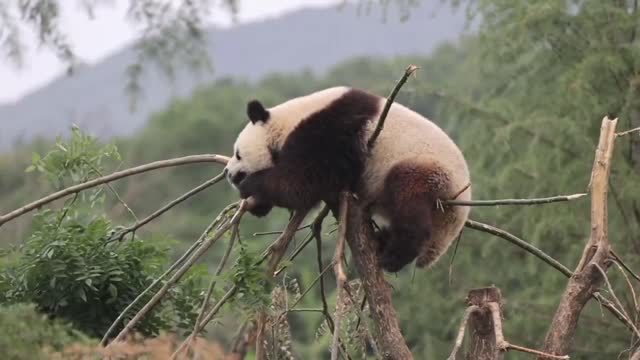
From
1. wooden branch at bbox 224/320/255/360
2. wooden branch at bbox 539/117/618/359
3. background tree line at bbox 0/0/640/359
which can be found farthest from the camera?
background tree line at bbox 0/0/640/359

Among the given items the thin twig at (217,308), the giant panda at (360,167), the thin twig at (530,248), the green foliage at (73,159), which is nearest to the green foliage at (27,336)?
the thin twig at (217,308)

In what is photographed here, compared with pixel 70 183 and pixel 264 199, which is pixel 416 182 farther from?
pixel 70 183

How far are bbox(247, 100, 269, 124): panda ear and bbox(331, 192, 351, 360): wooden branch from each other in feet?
3.20

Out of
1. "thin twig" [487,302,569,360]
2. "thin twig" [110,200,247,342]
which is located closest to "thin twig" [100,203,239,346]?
"thin twig" [110,200,247,342]

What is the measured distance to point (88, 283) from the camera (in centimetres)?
438

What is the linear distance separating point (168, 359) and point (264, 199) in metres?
1.72

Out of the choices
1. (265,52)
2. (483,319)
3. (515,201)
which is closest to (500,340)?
(483,319)

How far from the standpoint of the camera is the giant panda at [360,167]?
16.5 feet

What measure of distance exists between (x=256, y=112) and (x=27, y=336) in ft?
8.01

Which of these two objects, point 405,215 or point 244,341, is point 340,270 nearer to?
point 405,215

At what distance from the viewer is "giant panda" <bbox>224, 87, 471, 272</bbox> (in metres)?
5.03

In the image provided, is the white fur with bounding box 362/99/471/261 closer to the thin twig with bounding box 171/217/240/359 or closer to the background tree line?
the thin twig with bounding box 171/217/240/359

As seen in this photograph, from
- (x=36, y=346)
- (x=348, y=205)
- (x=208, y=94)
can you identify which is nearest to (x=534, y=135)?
(x=348, y=205)

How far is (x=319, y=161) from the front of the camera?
5086 mm
